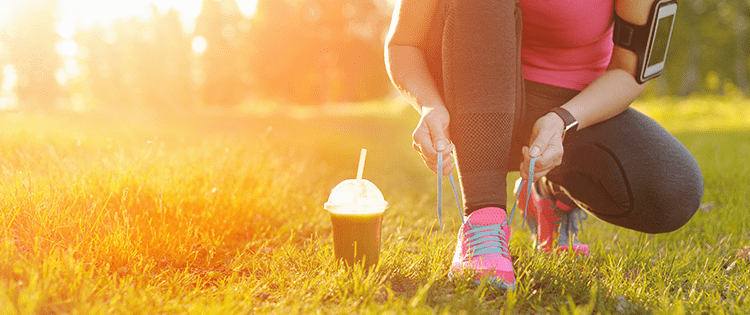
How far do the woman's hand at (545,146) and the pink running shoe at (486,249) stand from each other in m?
0.21

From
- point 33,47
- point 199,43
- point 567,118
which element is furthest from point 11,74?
point 567,118

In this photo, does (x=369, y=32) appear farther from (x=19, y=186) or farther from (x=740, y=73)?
(x=740, y=73)

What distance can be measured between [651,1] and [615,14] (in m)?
0.16

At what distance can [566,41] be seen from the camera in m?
2.10

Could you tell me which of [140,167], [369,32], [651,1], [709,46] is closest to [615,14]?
[651,1]

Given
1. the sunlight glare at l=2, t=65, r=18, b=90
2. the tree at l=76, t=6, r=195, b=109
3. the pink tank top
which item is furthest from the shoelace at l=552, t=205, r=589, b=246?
the sunlight glare at l=2, t=65, r=18, b=90

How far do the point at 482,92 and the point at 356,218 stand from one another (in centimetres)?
67

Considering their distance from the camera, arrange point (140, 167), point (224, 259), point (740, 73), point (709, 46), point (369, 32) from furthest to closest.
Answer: point (709, 46) < point (740, 73) < point (369, 32) < point (140, 167) < point (224, 259)

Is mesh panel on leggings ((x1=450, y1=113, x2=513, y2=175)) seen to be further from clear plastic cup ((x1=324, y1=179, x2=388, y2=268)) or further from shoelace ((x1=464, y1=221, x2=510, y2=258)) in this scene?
clear plastic cup ((x1=324, y1=179, x2=388, y2=268))

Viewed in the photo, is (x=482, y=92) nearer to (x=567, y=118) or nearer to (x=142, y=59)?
(x=567, y=118)

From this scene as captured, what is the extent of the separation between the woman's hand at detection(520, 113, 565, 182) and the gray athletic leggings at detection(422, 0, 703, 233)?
0.34 feet

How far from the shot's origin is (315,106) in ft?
72.5

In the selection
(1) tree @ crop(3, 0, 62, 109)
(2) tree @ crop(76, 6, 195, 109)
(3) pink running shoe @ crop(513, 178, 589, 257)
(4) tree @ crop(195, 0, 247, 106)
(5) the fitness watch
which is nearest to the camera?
(5) the fitness watch

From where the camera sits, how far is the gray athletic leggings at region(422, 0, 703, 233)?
1822mm
